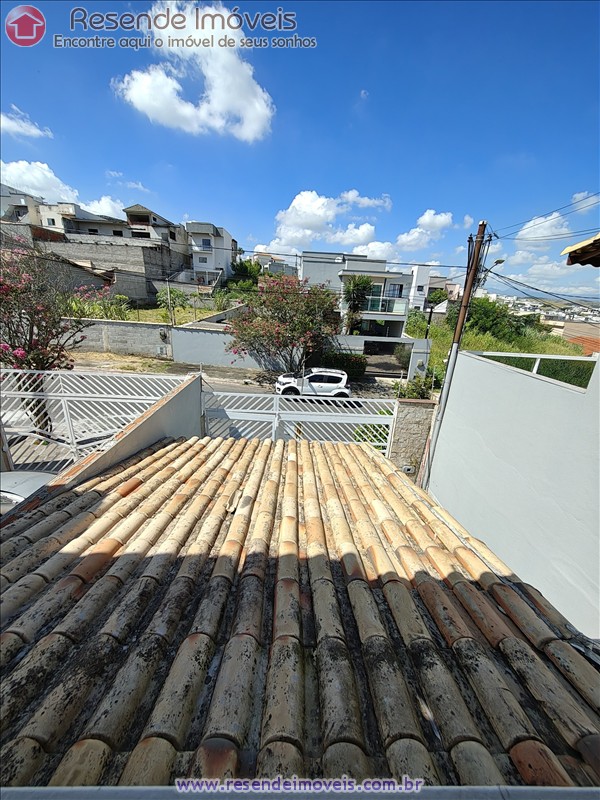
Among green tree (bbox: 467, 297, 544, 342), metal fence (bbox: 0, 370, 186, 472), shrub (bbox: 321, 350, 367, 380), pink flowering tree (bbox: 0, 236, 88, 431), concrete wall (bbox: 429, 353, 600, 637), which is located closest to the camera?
concrete wall (bbox: 429, 353, 600, 637)

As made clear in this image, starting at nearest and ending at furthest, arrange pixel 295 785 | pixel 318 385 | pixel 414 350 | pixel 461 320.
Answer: pixel 295 785 → pixel 461 320 → pixel 318 385 → pixel 414 350

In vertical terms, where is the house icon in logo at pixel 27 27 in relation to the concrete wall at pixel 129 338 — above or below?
above

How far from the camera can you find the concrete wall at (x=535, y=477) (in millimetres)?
3641

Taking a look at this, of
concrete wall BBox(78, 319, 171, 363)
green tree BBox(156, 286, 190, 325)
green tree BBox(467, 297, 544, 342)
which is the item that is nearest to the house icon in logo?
concrete wall BBox(78, 319, 171, 363)

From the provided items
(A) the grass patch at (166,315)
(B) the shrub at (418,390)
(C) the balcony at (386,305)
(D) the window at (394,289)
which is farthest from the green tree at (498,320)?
(A) the grass patch at (166,315)

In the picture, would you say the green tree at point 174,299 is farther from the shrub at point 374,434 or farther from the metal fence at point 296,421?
A: the shrub at point 374,434

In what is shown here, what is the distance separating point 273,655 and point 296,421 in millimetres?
6348

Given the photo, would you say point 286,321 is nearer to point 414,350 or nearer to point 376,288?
point 414,350

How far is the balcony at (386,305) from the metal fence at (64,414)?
54.1ft

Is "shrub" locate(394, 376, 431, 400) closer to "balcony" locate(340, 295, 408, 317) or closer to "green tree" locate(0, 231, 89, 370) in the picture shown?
"green tree" locate(0, 231, 89, 370)

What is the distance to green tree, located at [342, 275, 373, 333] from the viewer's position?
20.6 metres

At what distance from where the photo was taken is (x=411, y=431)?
27.0 ft

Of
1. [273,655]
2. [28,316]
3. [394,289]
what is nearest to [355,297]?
[394,289]

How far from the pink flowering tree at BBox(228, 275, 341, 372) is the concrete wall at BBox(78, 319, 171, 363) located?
163 inches
